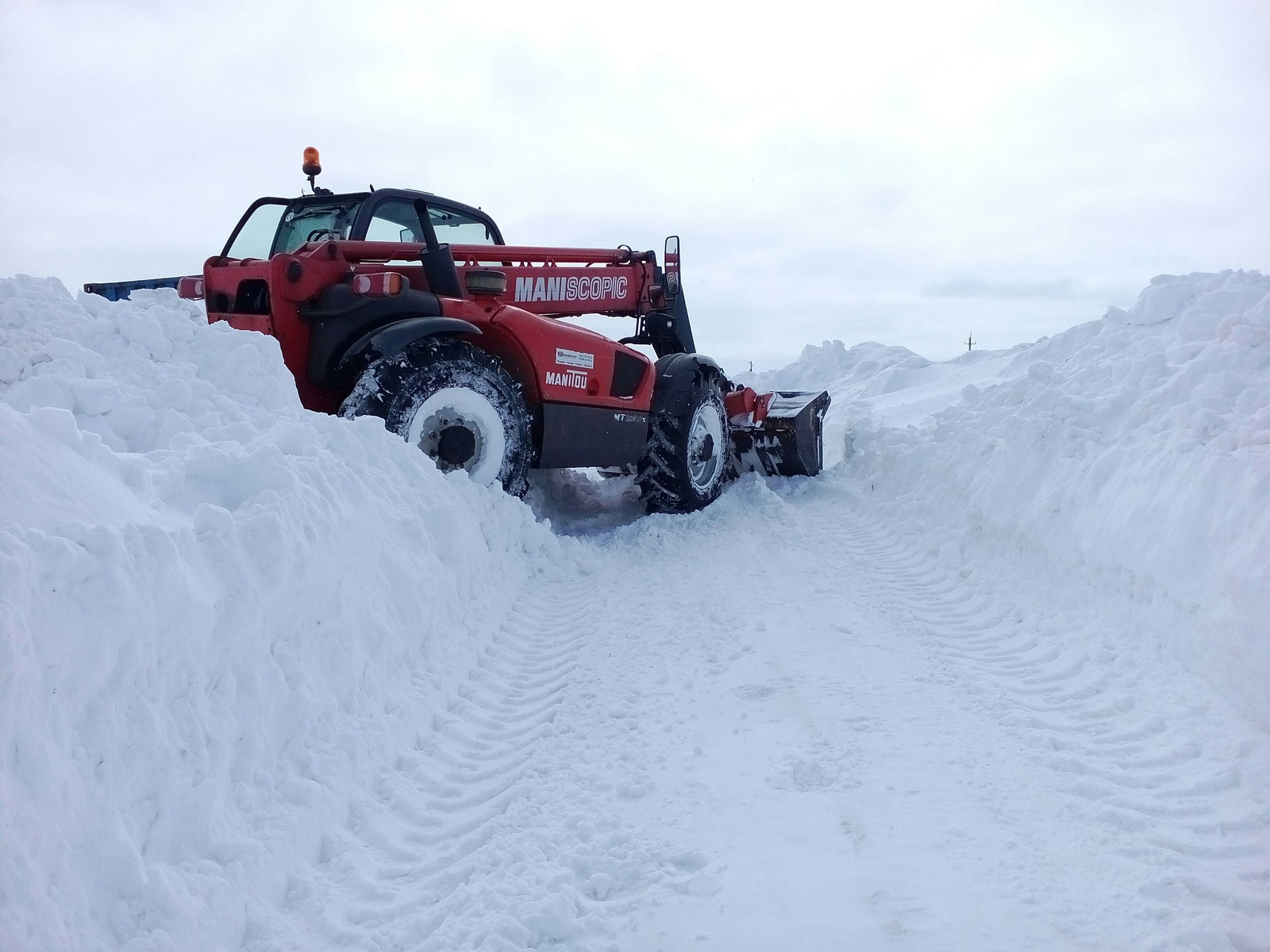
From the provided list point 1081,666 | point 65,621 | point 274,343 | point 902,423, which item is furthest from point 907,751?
point 902,423

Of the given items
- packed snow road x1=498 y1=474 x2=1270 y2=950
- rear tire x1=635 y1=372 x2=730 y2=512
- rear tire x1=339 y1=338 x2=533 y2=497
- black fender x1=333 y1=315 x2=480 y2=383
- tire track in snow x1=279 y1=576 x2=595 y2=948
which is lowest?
tire track in snow x1=279 y1=576 x2=595 y2=948

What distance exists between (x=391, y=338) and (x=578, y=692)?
292 centimetres

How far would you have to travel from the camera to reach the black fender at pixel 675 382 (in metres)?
7.84

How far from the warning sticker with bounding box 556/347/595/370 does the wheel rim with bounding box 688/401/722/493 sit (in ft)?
3.66

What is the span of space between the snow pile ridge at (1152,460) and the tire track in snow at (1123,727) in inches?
8.5

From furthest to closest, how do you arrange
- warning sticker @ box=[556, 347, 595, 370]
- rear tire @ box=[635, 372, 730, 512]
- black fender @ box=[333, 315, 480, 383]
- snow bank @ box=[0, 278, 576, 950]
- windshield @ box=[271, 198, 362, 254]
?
rear tire @ box=[635, 372, 730, 512], windshield @ box=[271, 198, 362, 254], warning sticker @ box=[556, 347, 595, 370], black fender @ box=[333, 315, 480, 383], snow bank @ box=[0, 278, 576, 950]

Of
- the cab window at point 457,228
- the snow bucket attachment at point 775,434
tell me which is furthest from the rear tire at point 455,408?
the snow bucket attachment at point 775,434

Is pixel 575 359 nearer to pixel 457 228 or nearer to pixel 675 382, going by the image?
pixel 675 382

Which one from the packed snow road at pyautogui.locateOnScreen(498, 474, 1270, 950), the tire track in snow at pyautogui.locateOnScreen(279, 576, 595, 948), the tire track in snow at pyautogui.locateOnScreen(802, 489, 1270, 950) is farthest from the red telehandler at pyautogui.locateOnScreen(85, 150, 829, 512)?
the tire track in snow at pyautogui.locateOnScreen(802, 489, 1270, 950)

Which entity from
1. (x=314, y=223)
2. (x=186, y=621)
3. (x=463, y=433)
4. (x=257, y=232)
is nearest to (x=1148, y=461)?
(x=463, y=433)

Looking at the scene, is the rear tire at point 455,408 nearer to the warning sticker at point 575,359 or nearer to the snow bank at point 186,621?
the warning sticker at point 575,359

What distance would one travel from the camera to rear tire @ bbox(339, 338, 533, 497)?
19.8ft

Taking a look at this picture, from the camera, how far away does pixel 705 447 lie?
818cm

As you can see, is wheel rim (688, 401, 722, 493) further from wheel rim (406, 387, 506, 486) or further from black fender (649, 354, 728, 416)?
wheel rim (406, 387, 506, 486)
